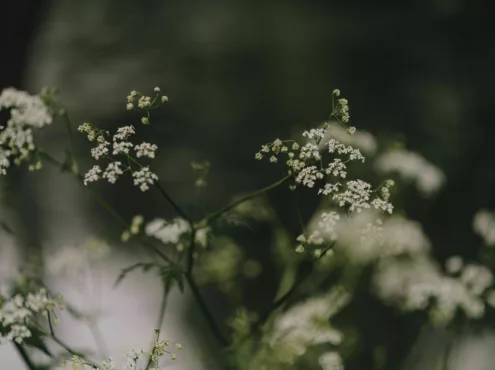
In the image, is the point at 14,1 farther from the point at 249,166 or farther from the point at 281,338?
the point at 281,338

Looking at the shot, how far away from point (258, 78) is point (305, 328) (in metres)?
0.64

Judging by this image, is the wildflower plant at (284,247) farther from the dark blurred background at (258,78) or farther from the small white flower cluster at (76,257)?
the dark blurred background at (258,78)

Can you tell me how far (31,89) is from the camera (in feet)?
3.87

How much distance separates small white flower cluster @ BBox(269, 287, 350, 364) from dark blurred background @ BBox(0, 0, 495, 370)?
37cm

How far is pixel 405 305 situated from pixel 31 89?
75 cm

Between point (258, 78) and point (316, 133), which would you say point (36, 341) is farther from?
point (258, 78)

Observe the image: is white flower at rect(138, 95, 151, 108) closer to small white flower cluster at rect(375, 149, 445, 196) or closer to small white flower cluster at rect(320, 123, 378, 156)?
small white flower cluster at rect(320, 123, 378, 156)

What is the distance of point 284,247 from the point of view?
2.71 ft

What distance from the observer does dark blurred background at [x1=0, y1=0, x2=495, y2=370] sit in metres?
1.18

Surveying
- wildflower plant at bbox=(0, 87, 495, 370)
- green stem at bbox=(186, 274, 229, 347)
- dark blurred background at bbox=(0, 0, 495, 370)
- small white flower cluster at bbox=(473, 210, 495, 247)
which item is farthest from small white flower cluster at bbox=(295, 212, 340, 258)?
dark blurred background at bbox=(0, 0, 495, 370)

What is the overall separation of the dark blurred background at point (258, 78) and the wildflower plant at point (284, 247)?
254 millimetres

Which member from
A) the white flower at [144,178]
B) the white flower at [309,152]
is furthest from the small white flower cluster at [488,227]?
the white flower at [144,178]

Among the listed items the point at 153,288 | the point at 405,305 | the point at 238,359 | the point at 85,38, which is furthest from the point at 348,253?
the point at 85,38

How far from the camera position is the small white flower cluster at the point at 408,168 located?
86 centimetres
